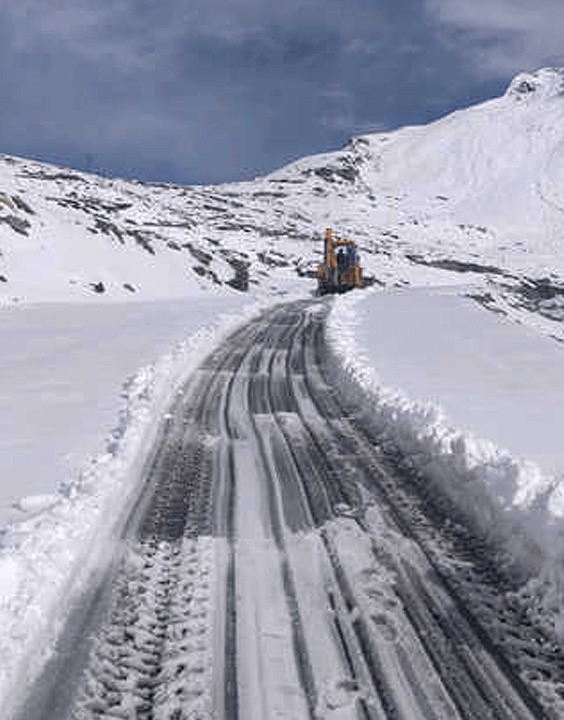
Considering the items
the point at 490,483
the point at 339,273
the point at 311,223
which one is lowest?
the point at 490,483

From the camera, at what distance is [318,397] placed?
11.8m

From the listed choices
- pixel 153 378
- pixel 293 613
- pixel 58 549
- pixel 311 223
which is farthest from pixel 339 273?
pixel 311 223

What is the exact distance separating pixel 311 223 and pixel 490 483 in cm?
10628

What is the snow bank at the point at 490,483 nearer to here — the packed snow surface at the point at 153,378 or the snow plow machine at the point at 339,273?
the packed snow surface at the point at 153,378

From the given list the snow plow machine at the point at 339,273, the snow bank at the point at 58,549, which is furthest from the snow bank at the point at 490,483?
the snow plow machine at the point at 339,273

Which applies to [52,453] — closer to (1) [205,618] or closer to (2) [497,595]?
(1) [205,618]

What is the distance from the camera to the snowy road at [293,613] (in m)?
3.76

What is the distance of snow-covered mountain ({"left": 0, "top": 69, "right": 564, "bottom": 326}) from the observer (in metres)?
33.5

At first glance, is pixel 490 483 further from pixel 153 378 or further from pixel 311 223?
pixel 311 223

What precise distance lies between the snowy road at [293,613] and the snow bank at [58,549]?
17 cm

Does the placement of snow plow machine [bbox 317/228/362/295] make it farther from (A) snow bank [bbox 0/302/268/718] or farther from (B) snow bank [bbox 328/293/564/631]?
(A) snow bank [bbox 0/302/268/718]

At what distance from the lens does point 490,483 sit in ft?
20.7

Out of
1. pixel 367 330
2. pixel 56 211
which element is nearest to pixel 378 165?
pixel 56 211

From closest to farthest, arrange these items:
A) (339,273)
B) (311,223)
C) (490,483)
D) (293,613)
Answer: (293,613) < (490,483) < (339,273) < (311,223)
